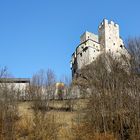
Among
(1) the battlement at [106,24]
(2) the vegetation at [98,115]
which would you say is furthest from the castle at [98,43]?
(2) the vegetation at [98,115]

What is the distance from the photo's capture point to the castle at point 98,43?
90812 millimetres

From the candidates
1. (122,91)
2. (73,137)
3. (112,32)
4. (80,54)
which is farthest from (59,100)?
(112,32)

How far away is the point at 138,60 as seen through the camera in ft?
118

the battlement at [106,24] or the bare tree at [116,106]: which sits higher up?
the battlement at [106,24]

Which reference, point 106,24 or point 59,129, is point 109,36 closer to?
point 106,24

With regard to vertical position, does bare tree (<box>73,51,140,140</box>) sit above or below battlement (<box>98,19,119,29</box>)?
below

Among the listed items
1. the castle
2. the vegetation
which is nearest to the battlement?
the castle

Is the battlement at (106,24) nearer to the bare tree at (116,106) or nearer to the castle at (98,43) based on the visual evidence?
the castle at (98,43)

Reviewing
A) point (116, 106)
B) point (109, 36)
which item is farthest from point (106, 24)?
point (116, 106)

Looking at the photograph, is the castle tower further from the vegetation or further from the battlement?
the vegetation

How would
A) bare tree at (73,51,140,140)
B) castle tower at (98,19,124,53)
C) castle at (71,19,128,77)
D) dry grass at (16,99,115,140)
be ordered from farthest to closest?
castle tower at (98,19,124,53) → castle at (71,19,128,77) → bare tree at (73,51,140,140) → dry grass at (16,99,115,140)

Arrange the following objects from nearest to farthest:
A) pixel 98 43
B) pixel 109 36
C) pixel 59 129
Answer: pixel 59 129
pixel 109 36
pixel 98 43

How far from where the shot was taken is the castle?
90.8 metres

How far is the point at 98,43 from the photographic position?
95.4m
